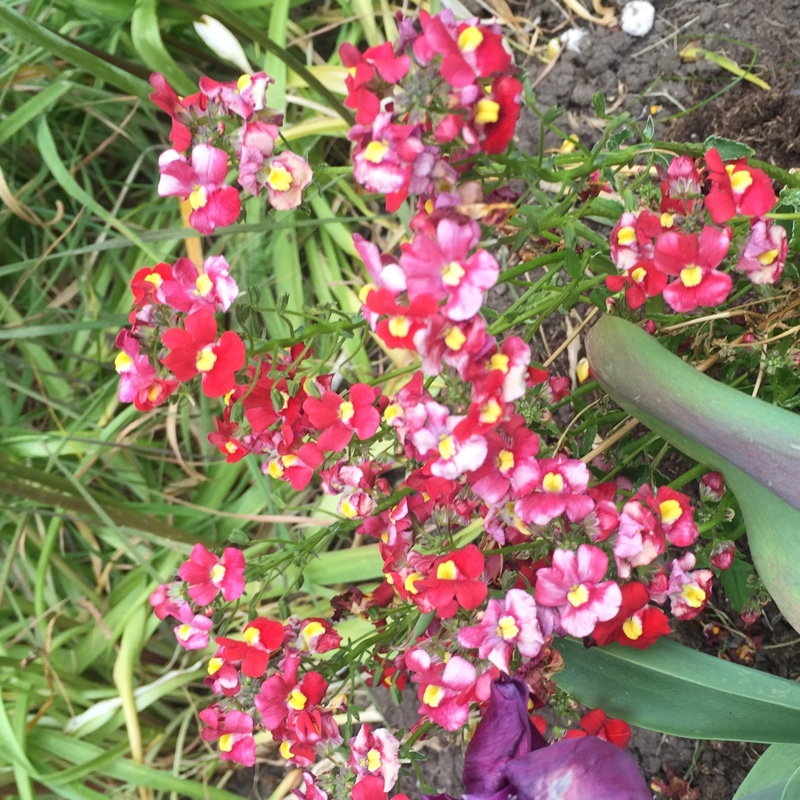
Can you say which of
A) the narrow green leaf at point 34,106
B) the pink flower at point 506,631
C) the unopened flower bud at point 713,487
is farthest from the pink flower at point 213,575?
the narrow green leaf at point 34,106

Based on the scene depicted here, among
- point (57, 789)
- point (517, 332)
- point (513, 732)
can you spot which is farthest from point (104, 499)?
point (513, 732)

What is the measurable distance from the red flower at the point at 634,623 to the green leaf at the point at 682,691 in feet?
0.07

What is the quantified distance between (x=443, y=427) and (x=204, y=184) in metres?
0.28

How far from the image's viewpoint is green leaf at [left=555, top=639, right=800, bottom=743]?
1.98 ft

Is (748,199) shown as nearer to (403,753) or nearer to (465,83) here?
(465,83)

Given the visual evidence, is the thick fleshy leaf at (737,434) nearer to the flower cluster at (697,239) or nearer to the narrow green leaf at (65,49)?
the flower cluster at (697,239)

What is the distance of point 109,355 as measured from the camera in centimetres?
138

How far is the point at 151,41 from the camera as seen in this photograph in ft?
3.59

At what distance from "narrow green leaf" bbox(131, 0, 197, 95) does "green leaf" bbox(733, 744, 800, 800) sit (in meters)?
A: 1.15

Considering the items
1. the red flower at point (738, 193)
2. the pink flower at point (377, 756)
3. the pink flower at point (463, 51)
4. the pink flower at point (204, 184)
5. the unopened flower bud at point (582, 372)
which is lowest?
the pink flower at point (377, 756)

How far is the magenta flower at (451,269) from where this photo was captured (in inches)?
19.5

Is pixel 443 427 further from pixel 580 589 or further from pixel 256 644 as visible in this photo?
pixel 256 644

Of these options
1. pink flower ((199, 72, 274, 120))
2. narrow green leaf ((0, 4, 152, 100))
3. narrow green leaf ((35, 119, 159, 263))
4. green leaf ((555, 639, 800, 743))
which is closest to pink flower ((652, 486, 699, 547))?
green leaf ((555, 639, 800, 743))

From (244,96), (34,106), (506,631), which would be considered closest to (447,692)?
(506,631)
